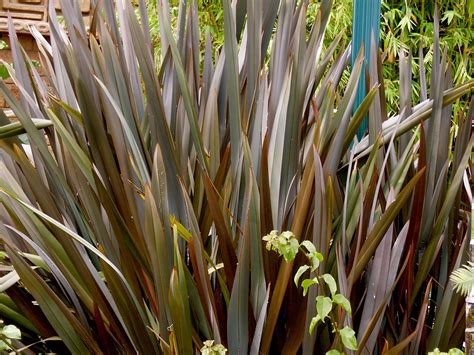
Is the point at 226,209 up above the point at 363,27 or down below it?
below

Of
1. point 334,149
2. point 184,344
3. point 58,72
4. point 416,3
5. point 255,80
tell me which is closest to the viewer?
point 184,344

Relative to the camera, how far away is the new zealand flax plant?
1223 mm

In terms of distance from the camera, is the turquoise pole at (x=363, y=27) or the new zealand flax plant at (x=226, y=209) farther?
the turquoise pole at (x=363, y=27)

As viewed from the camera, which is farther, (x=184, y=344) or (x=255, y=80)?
(x=255, y=80)

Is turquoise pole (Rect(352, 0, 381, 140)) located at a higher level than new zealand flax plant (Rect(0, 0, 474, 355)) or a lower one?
higher

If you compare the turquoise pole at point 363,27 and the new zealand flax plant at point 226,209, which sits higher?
the turquoise pole at point 363,27

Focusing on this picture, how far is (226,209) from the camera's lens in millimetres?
1293

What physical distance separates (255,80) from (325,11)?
32 cm

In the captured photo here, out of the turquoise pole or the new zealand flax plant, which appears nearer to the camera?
the new zealand flax plant

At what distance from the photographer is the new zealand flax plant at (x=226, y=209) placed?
122 cm

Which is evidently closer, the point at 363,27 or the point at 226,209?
the point at 226,209

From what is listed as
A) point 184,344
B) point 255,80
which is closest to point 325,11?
point 255,80

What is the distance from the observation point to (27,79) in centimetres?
168

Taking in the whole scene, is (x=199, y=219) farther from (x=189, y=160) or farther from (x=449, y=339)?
(x=449, y=339)
